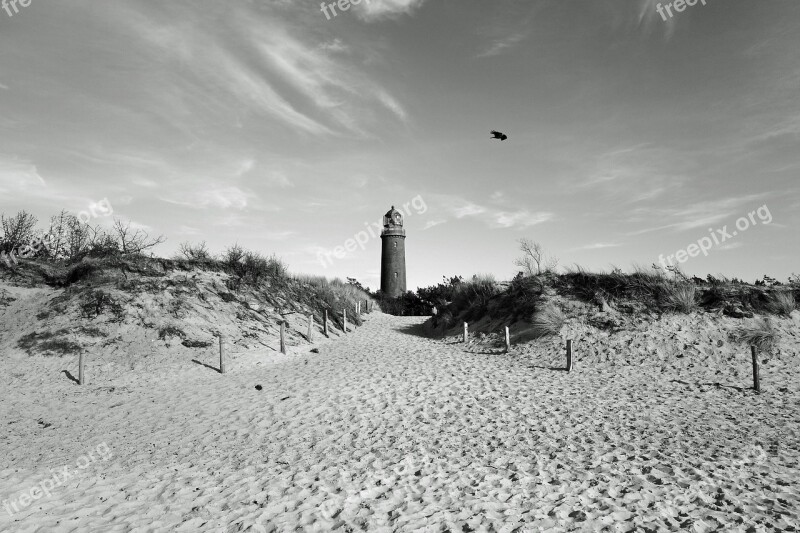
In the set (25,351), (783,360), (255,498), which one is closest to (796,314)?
→ (783,360)

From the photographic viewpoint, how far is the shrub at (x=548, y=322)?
18.0 m

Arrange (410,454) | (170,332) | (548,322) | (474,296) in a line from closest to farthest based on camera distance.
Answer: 1. (410,454)
2. (170,332)
3. (548,322)
4. (474,296)

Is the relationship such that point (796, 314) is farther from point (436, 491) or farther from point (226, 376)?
point (226, 376)

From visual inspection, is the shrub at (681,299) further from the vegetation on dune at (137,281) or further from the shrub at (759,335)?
the vegetation on dune at (137,281)

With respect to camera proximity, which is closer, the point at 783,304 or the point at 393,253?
the point at 783,304

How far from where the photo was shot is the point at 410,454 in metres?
7.84

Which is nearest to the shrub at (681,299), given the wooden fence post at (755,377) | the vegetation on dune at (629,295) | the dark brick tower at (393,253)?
the vegetation on dune at (629,295)

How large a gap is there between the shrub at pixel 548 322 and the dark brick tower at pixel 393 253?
24.3 meters

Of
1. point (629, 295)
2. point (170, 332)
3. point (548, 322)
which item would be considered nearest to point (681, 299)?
point (629, 295)

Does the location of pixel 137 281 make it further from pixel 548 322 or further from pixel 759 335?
pixel 759 335

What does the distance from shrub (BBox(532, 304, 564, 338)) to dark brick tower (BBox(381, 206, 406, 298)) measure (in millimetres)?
24324

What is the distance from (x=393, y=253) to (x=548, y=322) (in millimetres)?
25402

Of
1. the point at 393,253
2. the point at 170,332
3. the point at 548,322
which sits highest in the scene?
the point at 393,253

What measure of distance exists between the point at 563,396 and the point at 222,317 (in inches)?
617
